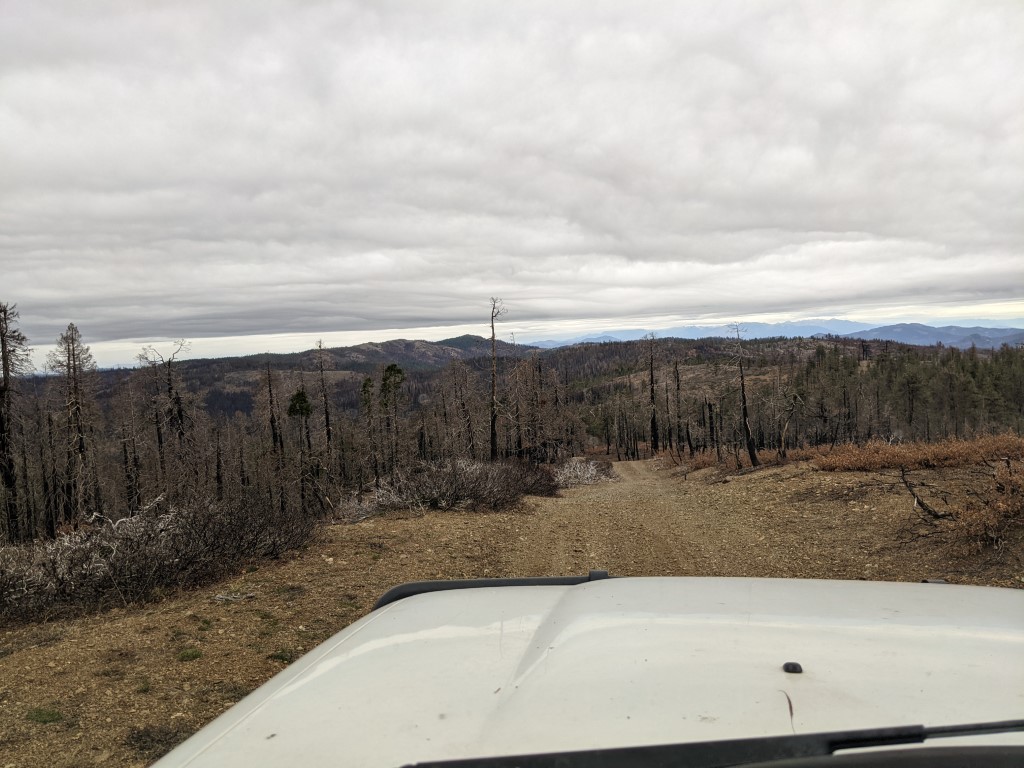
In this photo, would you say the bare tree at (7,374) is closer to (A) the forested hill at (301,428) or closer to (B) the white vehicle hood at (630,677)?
(A) the forested hill at (301,428)

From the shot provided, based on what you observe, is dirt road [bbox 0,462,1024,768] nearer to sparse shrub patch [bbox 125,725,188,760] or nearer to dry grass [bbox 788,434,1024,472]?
sparse shrub patch [bbox 125,725,188,760]

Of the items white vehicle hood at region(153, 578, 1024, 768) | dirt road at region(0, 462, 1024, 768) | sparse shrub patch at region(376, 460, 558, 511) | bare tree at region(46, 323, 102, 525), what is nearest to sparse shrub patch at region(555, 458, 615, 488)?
sparse shrub patch at region(376, 460, 558, 511)

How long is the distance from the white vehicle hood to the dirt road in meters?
2.98

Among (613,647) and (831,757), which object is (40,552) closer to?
(613,647)

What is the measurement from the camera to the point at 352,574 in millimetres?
8078

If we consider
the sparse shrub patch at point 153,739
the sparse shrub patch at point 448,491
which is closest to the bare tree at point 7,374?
Result: the sparse shrub patch at point 448,491

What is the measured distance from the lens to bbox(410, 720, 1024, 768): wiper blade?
130 centimetres

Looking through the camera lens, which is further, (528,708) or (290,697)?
(290,697)

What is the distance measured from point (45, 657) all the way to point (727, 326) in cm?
3301

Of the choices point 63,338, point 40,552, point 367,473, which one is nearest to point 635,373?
point 367,473

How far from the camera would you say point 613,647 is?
6.72 feet

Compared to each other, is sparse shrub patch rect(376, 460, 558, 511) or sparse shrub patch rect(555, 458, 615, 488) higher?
sparse shrub patch rect(376, 460, 558, 511)

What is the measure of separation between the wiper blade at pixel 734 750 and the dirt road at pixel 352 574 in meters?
3.84

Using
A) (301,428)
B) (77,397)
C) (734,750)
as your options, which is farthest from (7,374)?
(734,750)
